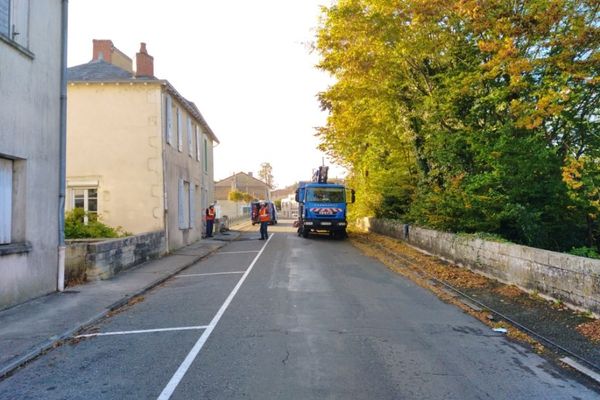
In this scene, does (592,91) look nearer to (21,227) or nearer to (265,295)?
(265,295)

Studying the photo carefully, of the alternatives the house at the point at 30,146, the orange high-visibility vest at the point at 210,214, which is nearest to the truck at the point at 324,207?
the orange high-visibility vest at the point at 210,214

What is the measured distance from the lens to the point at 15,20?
841 cm

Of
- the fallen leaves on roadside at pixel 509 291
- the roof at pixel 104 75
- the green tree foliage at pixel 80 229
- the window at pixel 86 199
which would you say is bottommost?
the fallen leaves on roadside at pixel 509 291

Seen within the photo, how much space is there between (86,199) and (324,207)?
10.9 m

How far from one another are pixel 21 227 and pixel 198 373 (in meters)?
5.54

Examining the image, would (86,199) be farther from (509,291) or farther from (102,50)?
(509,291)

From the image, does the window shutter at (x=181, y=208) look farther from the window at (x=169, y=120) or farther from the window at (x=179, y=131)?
the window at (x=169, y=120)

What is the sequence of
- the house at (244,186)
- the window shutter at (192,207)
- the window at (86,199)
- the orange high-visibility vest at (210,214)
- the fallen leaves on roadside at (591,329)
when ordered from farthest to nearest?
the house at (244,186) < the orange high-visibility vest at (210,214) < the window shutter at (192,207) < the window at (86,199) < the fallen leaves on roadside at (591,329)

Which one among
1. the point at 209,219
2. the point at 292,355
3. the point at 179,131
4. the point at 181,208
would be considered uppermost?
the point at 179,131

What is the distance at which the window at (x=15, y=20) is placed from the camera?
818cm

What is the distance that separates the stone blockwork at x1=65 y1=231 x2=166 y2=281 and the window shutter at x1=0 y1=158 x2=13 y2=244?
2.37 m

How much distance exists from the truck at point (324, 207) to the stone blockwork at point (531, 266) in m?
8.56

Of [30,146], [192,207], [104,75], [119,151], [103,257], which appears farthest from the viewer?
[192,207]

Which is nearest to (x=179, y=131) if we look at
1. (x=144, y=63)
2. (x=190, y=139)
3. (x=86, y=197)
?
(x=190, y=139)
